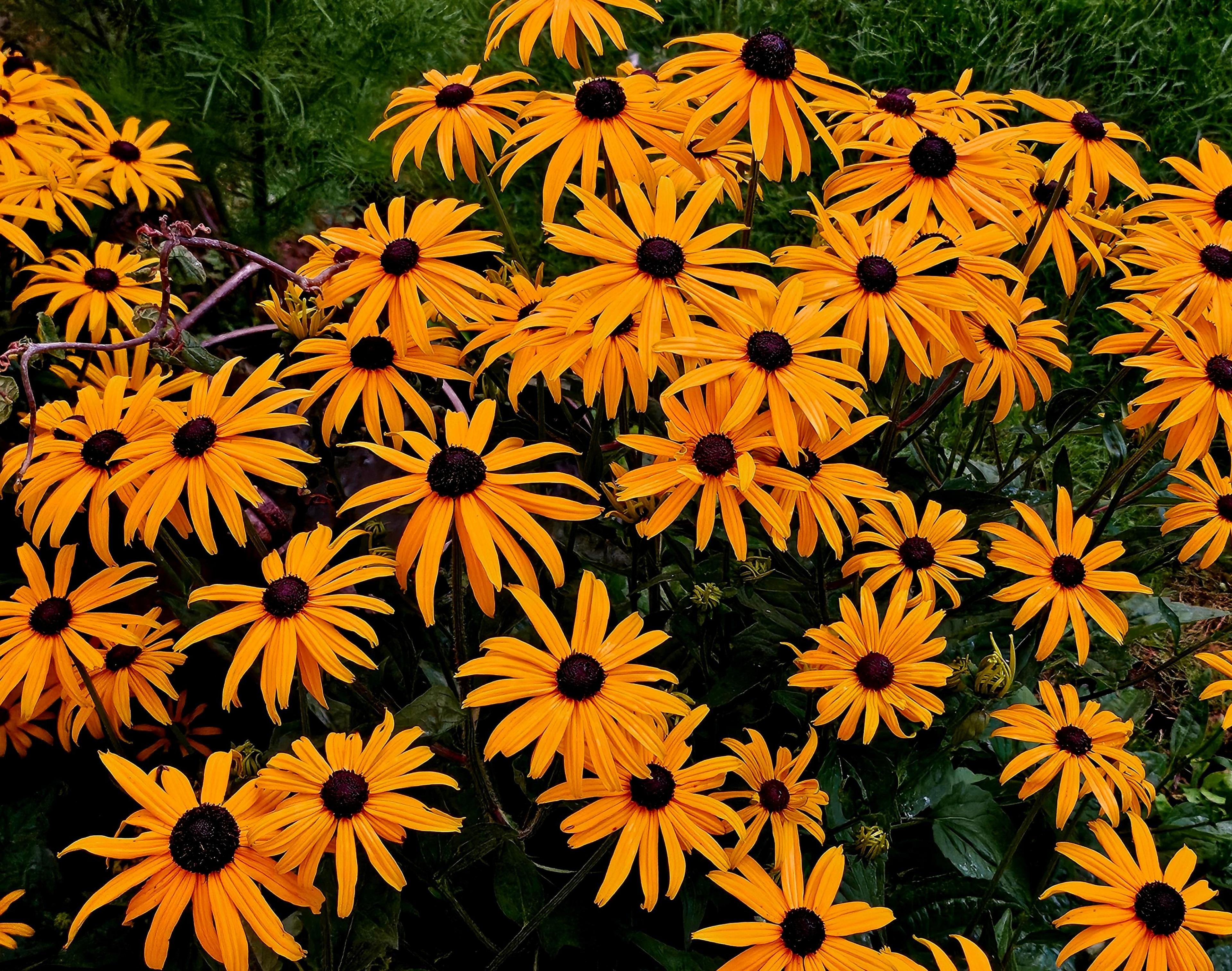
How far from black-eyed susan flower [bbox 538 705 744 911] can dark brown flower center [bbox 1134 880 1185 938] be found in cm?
53

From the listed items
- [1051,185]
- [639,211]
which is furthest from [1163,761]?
[639,211]

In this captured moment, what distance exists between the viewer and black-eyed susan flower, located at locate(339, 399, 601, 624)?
4.43 ft

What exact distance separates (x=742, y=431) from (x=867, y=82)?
3.14 meters

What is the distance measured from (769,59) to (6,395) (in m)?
1.23

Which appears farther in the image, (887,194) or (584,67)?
(584,67)

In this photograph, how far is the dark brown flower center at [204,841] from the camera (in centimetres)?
123

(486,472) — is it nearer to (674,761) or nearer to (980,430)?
(674,761)

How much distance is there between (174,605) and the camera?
5.80ft


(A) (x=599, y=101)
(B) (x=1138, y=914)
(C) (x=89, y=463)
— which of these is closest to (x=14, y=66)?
(C) (x=89, y=463)

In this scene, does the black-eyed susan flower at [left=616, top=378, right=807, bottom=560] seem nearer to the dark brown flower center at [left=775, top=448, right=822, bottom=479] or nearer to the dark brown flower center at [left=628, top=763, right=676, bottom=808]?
the dark brown flower center at [left=775, top=448, right=822, bottom=479]

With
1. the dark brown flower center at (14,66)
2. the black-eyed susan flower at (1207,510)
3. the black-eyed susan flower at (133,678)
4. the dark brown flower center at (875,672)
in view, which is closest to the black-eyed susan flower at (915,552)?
the dark brown flower center at (875,672)

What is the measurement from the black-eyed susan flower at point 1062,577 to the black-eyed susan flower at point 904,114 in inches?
25.1

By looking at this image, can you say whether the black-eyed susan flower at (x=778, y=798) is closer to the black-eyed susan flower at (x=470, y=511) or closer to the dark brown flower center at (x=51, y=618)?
the black-eyed susan flower at (x=470, y=511)

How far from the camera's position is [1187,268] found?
170 centimetres
